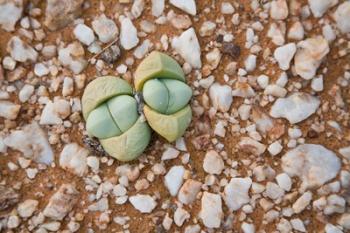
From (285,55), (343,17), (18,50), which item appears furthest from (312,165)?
(18,50)

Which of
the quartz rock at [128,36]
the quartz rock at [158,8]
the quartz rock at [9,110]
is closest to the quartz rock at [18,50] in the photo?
the quartz rock at [9,110]

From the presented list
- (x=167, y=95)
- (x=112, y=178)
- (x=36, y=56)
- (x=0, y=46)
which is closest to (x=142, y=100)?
(x=167, y=95)

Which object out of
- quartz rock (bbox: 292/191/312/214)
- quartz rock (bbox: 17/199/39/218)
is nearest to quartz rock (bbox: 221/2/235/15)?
quartz rock (bbox: 292/191/312/214)

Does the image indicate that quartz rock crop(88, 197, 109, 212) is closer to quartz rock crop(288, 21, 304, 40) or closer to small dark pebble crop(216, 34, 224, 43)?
small dark pebble crop(216, 34, 224, 43)

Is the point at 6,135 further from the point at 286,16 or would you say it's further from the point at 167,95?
the point at 286,16

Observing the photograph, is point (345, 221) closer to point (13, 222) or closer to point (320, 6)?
point (320, 6)

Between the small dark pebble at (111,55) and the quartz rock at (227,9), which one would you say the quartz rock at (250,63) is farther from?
the small dark pebble at (111,55)

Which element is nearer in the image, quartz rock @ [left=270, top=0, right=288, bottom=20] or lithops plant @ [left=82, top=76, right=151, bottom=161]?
lithops plant @ [left=82, top=76, right=151, bottom=161]
